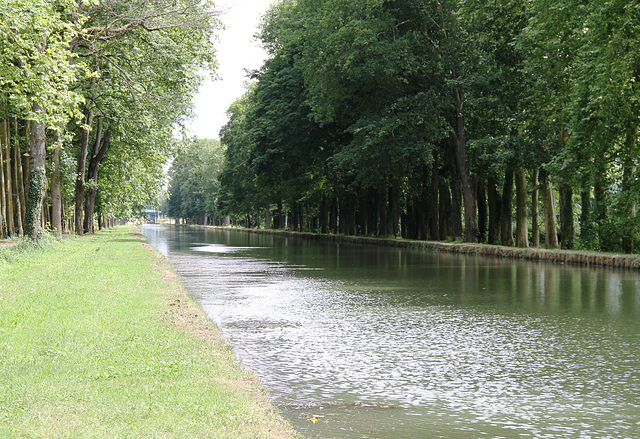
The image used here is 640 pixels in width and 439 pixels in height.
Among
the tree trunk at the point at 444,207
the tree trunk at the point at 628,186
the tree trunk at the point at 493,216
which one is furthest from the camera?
the tree trunk at the point at 444,207

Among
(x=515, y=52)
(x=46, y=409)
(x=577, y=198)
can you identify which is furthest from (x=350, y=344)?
(x=577, y=198)

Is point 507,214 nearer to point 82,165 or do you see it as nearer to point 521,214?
point 521,214

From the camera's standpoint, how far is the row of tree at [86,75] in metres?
21.3

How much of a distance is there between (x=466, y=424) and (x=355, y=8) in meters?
35.2

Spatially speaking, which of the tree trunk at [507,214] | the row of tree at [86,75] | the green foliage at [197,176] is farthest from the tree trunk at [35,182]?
the tree trunk at [507,214]

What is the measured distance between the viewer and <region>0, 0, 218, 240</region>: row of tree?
21.3 metres

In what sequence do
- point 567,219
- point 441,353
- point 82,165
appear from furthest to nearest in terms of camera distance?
point 82,165
point 567,219
point 441,353

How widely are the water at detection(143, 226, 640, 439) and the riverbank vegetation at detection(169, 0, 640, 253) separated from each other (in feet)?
23.9

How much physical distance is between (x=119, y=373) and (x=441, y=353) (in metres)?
4.26

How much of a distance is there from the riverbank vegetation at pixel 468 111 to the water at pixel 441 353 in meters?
7.28

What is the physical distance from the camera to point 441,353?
31.4 feet

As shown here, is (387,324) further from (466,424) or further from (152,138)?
(152,138)

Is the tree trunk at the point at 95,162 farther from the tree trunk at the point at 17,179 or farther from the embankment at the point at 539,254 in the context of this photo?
the embankment at the point at 539,254

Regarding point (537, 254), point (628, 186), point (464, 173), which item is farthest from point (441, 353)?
point (464, 173)
